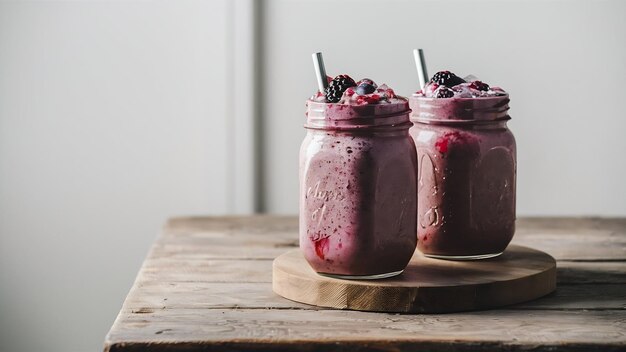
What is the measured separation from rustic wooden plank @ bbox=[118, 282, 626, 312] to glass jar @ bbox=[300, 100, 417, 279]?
9cm

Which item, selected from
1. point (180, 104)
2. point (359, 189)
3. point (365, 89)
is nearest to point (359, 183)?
point (359, 189)

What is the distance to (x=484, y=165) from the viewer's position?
1.17 metres

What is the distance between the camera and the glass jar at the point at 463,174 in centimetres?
116

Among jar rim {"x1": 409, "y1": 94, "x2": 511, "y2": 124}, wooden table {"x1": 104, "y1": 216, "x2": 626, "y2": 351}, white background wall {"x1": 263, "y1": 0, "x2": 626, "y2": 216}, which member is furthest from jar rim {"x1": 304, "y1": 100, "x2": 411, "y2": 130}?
white background wall {"x1": 263, "y1": 0, "x2": 626, "y2": 216}

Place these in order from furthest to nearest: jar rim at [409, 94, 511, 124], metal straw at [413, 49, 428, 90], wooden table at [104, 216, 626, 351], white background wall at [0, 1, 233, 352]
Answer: white background wall at [0, 1, 233, 352]
metal straw at [413, 49, 428, 90]
jar rim at [409, 94, 511, 124]
wooden table at [104, 216, 626, 351]

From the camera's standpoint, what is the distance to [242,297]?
1130 mm

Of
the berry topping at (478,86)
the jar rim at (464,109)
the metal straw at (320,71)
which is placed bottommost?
the jar rim at (464,109)

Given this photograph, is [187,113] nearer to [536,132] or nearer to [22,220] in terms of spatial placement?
[22,220]

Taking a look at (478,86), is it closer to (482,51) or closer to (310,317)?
(310,317)

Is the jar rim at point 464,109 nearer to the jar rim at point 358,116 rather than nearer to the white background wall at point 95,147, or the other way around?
the jar rim at point 358,116

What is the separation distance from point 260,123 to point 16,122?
A: 66cm

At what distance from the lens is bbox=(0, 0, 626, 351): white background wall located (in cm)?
238

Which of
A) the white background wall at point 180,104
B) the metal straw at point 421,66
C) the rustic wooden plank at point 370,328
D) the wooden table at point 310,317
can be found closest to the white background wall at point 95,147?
the white background wall at point 180,104

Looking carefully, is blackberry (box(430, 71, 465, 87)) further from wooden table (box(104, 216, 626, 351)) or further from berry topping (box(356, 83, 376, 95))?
wooden table (box(104, 216, 626, 351))
